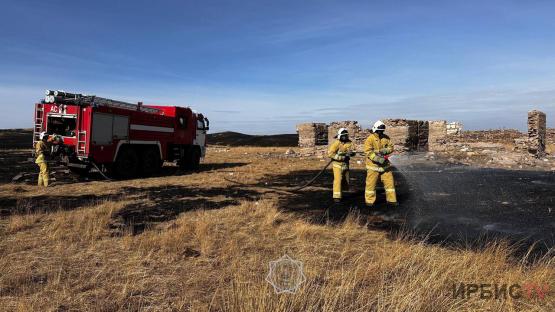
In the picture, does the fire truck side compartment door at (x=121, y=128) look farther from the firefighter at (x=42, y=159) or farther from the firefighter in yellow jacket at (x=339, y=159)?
the firefighter in yellow jacket at (x=339, y=159)

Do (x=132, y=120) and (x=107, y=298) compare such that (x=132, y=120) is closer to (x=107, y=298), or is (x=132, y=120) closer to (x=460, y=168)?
(x=107, y=298)

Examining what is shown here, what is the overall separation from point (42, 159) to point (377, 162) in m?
8.98

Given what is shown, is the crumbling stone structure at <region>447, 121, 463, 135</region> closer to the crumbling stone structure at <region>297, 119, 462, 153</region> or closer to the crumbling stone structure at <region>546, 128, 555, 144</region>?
the crumbling stone structure at <region>297, 119, 462, 153</region>

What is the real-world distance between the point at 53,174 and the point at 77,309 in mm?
11435

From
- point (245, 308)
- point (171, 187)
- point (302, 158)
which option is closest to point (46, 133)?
point (171, 187)

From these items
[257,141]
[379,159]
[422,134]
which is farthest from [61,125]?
[257,141]

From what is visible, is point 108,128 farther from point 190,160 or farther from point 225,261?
point 225,261

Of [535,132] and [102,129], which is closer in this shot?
[102,129]

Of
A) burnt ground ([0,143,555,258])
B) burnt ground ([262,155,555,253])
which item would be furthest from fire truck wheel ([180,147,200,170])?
burnt ground ([262,155,555,253])

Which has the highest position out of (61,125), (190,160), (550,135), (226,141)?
(550,135)

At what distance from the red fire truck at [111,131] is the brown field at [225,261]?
3.40m

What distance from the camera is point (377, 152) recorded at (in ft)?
25.1

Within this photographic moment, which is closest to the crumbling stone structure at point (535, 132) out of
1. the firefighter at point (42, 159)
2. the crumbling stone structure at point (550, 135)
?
the crumbling stone structure at point (550, 135)

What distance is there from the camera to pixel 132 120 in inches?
492
